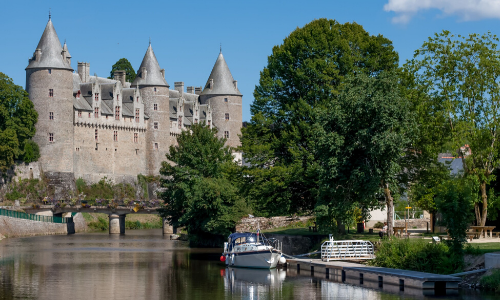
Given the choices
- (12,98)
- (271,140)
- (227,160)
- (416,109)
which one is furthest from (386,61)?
(12,98)

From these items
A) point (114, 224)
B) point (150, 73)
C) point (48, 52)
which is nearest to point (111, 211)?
point (114, 224)

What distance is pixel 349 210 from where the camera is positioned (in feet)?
96.9

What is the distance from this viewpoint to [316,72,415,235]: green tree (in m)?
27.8

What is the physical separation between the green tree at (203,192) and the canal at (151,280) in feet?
10.5

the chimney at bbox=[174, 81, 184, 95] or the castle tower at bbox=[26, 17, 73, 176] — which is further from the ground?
the chimney at bbox=[174, 81, 184, 95]

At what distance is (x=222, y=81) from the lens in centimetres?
9250

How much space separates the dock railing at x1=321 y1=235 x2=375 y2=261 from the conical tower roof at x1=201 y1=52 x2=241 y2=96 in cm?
6390

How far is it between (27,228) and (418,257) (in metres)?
40.6

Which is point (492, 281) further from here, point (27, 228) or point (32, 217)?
point (32, 217)

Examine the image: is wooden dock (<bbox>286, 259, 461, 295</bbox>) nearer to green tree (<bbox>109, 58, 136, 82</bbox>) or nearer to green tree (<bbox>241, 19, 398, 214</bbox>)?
green tree (<bbox>241, 19, 398, 214</bbox>)

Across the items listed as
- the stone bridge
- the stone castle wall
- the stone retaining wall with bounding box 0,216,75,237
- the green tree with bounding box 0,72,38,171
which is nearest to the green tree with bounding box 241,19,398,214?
the stone retaining wall with bounding box 0,216,75,237

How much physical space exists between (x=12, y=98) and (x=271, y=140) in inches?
1584

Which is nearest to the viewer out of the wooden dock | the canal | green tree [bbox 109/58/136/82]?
the wooden dock

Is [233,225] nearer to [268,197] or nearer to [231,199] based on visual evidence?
[231,199]
